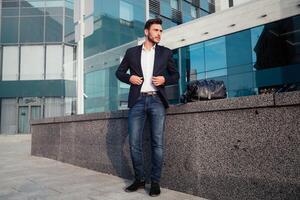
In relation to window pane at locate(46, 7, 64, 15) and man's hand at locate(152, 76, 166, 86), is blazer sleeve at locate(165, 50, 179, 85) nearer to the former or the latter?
man's hand at locate(152, 76, 166, 86)

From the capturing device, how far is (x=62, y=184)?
15.7ft

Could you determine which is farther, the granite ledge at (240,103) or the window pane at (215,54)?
the window pane at (215,54)

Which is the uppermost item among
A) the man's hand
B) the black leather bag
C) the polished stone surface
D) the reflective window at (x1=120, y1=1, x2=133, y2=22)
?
the reflective window at (x1=120, y1=1, x2=133, y2=22)

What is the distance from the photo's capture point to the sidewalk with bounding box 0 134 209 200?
156 inches

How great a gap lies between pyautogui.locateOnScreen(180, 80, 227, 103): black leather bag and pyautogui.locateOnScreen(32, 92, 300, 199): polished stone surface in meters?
0.15

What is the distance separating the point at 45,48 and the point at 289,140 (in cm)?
2998

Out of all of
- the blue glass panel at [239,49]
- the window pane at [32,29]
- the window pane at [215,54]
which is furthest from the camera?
the window pane at [32,29]

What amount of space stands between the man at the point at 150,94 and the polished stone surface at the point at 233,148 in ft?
1.12

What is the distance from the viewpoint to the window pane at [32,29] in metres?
30.7

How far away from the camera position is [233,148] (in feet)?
11.5

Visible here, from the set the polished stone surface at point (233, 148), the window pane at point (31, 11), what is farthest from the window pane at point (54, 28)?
the polished stone surface at point (233, 148)

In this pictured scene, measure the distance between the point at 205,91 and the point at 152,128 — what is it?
77 centimetres

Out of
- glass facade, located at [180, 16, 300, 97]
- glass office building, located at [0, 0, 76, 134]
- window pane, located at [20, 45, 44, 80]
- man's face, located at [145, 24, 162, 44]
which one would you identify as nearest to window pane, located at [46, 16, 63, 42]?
glass office building, located at [0, 0, 76, 134]

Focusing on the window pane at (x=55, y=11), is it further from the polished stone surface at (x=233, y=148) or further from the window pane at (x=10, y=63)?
the polished stone surface at (x=233, y=148)
